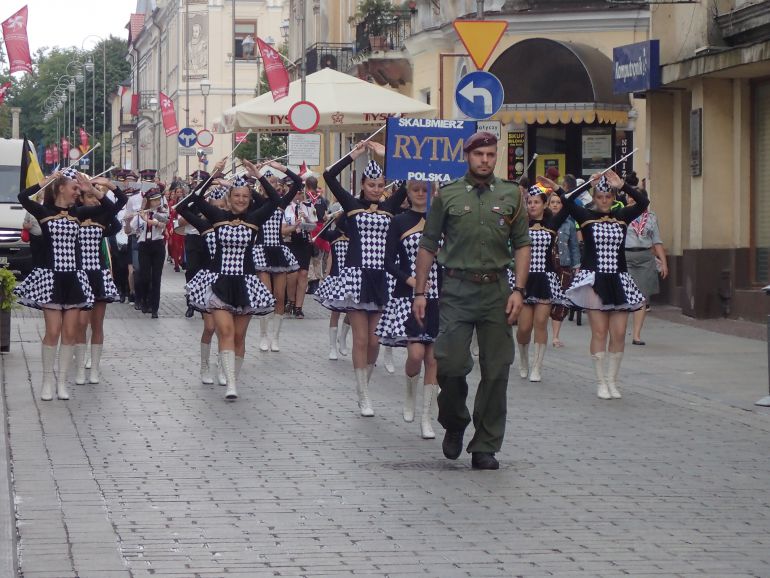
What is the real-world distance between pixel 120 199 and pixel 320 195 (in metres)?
14.0

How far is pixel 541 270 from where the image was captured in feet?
49.7

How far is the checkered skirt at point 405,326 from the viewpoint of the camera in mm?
11297

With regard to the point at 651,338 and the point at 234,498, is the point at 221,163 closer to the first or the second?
the point at 234,498

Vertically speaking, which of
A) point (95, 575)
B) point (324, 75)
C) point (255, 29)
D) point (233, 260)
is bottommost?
point (95, 575)

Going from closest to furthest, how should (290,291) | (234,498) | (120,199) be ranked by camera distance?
1. (234,498)
2. (120,199)
3. (290,291)

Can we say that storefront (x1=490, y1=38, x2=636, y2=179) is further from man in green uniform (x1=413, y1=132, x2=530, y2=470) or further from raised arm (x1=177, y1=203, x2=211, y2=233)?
man in green uniform (x1=413, y1=132, x2=530, y2=470)

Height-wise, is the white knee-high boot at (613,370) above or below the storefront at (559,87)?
below

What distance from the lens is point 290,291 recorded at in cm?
2453

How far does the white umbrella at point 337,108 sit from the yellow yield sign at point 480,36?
6.93 metres

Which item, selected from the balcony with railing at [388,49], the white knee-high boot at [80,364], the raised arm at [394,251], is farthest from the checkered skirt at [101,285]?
the balcony with railing at [388,49]

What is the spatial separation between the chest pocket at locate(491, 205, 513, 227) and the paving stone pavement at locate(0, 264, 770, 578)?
146 cm

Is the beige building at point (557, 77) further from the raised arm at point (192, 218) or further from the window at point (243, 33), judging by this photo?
the window at point (243, 33)

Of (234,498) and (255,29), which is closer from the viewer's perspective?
(234,498)

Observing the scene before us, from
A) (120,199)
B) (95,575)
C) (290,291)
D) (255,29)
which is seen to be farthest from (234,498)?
(255,29)
